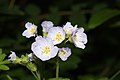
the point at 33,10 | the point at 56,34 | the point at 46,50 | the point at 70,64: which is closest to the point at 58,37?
the point at 56,34

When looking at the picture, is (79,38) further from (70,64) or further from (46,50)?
(70,64)

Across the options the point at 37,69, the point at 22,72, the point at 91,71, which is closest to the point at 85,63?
the point at 91,71

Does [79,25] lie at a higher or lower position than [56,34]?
higher

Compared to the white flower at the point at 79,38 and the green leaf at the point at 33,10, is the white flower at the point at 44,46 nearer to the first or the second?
the white flower at the point at 79,38

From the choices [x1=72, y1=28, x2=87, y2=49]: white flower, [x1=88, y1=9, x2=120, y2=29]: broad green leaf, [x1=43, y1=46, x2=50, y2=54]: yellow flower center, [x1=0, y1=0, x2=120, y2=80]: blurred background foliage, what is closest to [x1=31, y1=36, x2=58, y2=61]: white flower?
[x1=43, y1=46, x2=50, y2=54]: yellow flower center

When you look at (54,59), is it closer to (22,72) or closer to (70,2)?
(22,72)

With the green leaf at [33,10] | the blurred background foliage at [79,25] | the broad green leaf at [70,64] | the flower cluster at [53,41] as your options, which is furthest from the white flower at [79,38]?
the green leaf at [33,10]
